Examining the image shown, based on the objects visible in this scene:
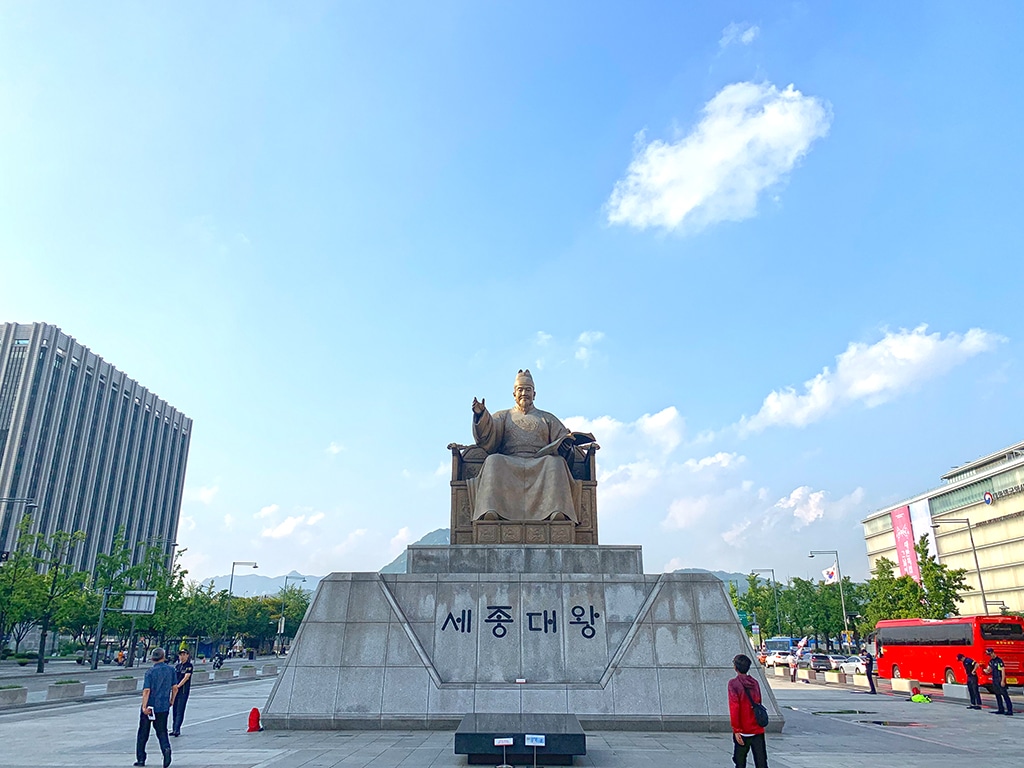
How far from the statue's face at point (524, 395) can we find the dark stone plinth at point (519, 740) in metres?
7.15

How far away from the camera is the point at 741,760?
6.55 m

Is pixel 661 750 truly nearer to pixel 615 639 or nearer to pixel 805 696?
pixel 615 639

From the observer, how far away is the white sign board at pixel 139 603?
104 feet

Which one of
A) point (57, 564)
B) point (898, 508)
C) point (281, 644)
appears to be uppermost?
point (898, 508)

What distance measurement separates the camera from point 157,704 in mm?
8516

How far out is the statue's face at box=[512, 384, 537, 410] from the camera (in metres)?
14.7

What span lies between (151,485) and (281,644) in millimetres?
20973

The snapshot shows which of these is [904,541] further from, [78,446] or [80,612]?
[78,446]

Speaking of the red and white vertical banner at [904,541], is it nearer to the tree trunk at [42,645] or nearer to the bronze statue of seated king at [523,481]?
the bronze statue of seated king at [523,481]

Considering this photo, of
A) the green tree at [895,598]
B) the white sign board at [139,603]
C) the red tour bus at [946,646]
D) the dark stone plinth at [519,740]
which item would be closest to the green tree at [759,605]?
the green tree at [895,598]

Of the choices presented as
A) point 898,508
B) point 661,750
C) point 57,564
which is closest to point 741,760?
point 661,750

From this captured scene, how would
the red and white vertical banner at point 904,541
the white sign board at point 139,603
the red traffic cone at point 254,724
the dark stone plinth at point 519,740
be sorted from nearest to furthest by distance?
1. the dark stone plinth at point 519,740
2. the red traffic cone at point 254,724
3. the white sign board at point 139,603
4. the red and white vertical banner at point 904,541

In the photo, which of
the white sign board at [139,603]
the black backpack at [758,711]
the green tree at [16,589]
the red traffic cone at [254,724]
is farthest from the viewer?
the white sign board at [139,603]

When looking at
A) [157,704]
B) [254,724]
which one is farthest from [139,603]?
[157,704]
